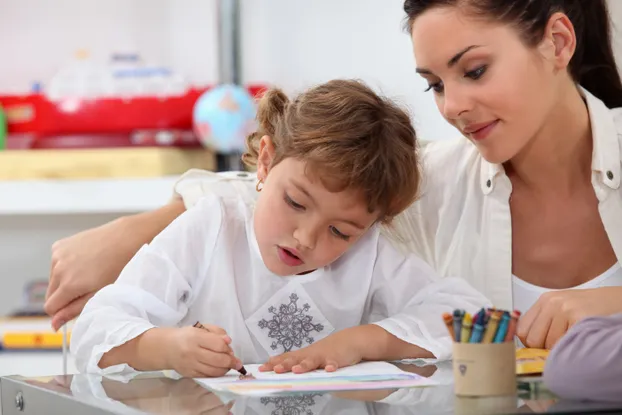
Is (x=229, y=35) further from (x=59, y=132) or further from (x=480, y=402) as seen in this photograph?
(x=480, y=402)

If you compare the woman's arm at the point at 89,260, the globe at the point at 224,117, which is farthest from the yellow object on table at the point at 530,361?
the globe at the point at 224,117

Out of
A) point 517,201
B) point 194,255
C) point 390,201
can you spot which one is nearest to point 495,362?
point 390,201

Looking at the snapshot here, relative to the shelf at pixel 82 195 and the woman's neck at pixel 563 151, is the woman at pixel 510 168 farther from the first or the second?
the shelf at pixel 82 195

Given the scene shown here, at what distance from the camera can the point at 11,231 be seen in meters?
2.87

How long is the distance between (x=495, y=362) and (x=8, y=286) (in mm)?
2222

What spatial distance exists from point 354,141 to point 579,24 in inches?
23.1

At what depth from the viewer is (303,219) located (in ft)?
4.26

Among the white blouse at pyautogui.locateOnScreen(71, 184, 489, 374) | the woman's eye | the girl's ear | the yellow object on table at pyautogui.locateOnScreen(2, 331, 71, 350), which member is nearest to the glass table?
the white blouse at pyautogui.locateOnScreen(71, 184, 489, 374)

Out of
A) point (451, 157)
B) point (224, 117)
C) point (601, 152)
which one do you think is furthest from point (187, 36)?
point (601, 152)

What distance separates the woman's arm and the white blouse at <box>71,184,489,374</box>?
0.18 meters

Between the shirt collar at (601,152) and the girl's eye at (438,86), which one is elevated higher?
the girl's eye at (438,86)

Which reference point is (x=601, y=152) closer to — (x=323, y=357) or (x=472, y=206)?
(x=472, y=206)

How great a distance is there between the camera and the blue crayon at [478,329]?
912 millimetres

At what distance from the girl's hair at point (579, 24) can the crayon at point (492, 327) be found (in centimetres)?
70
